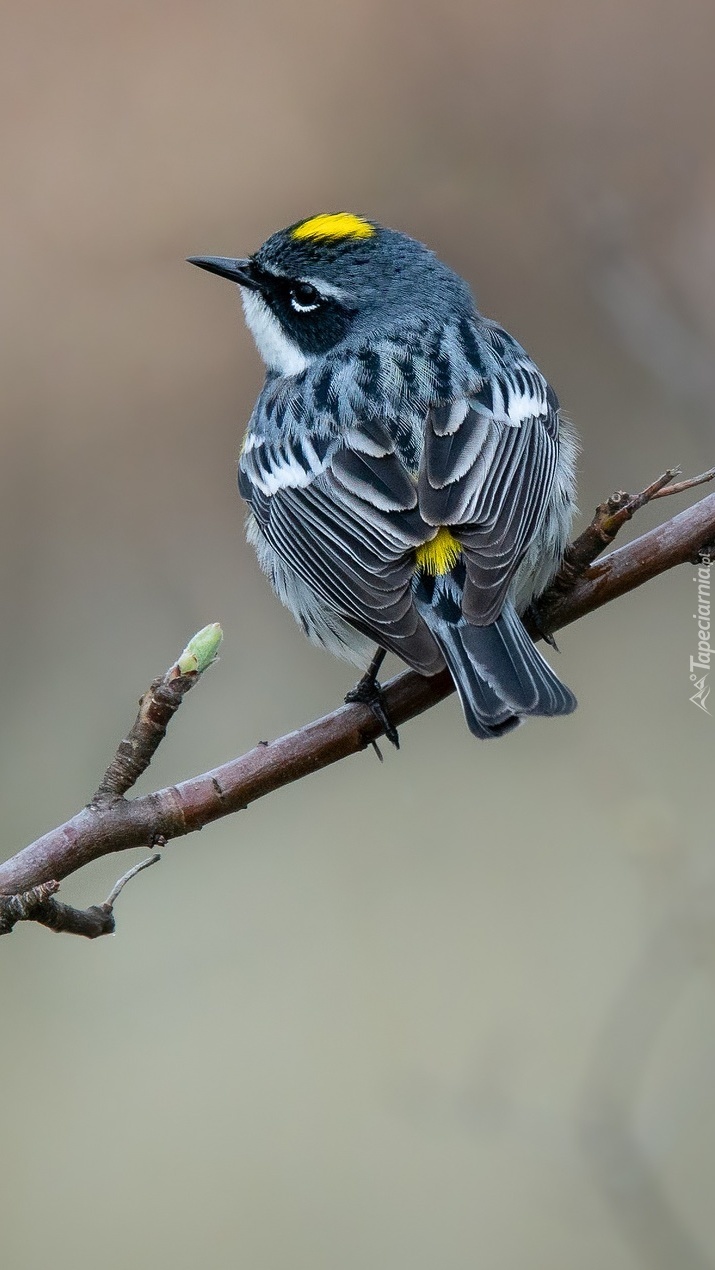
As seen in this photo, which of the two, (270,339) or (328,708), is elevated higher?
(270,339)

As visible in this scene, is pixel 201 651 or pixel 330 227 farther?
pixel 330 227

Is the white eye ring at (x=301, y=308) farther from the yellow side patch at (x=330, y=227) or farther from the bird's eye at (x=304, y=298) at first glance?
the yellow side patch at (x=330, y=227)

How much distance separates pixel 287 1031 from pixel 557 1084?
125 cm

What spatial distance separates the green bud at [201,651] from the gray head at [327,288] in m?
2.40

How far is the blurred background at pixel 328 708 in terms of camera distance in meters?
5.70

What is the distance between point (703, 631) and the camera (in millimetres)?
5152

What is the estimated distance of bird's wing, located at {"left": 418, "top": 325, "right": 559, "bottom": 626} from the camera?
4.18m

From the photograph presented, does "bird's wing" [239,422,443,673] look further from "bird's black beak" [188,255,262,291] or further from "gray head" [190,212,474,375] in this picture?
"bird's black beak" [188,255,262,291]

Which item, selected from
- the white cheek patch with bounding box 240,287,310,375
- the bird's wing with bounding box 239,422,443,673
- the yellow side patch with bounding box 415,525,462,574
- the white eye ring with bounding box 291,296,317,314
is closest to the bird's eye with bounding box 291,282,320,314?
the white eye ring with bounding box 291,296,317,314

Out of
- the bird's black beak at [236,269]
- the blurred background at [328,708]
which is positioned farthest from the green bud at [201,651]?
the bird's black beak at [236,269]

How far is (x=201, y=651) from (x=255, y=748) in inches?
17.9

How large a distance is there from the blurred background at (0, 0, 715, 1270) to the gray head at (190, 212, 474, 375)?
76 centimetres

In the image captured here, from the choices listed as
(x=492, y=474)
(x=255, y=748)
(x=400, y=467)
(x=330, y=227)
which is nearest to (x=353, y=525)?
(x=400, y=467)

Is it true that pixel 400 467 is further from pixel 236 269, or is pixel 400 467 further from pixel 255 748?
pixel 236 269
